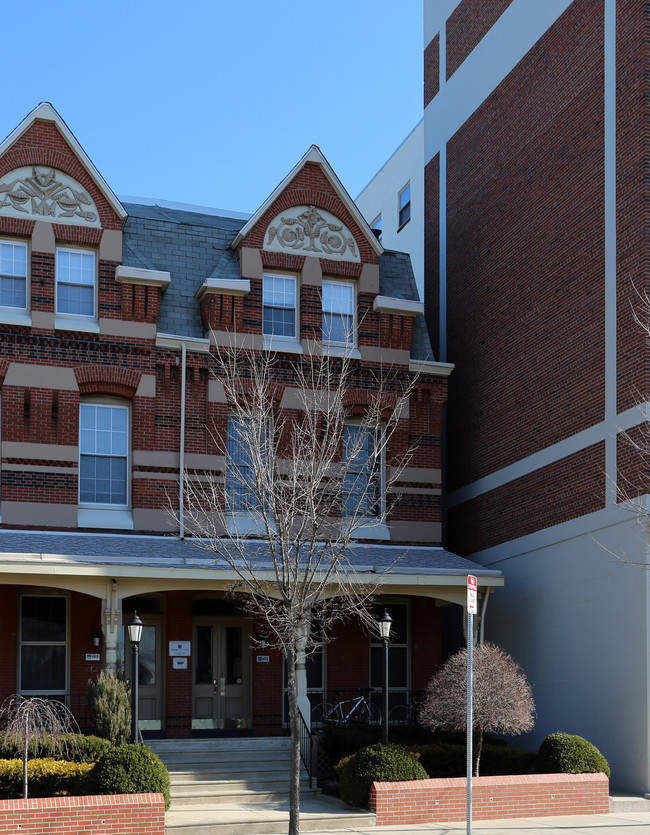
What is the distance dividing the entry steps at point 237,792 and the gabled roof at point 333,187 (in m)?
10.8

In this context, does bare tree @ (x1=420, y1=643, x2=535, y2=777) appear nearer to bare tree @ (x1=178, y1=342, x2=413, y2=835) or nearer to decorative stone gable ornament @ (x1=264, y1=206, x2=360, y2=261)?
bare tree @ (x1=178, y1=342, x2=413, y2=835)

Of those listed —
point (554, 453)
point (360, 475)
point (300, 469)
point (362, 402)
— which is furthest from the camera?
point (360, 475)

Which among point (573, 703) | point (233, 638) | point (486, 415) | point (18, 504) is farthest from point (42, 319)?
point (573, 703)

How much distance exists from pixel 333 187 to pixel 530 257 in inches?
182

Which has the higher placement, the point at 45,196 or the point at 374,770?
the point at 45,196

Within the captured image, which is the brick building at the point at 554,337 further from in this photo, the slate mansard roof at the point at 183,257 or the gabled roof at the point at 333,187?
the gabled roof at the point at 333,187

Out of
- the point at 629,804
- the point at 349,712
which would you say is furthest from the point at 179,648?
the point at 629,804

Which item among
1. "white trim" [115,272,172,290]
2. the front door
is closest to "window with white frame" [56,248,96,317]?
"white trim" [115,272,172,290]

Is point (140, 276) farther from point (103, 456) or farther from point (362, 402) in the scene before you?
point (362, 402)

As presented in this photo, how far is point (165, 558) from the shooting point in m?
22.3

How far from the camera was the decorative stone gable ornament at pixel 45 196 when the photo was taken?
24.6 meters

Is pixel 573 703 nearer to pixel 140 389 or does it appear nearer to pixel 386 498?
pixel 386 498

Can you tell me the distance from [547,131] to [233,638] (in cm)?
1252

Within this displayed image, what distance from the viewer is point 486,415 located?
2766 centimetres
